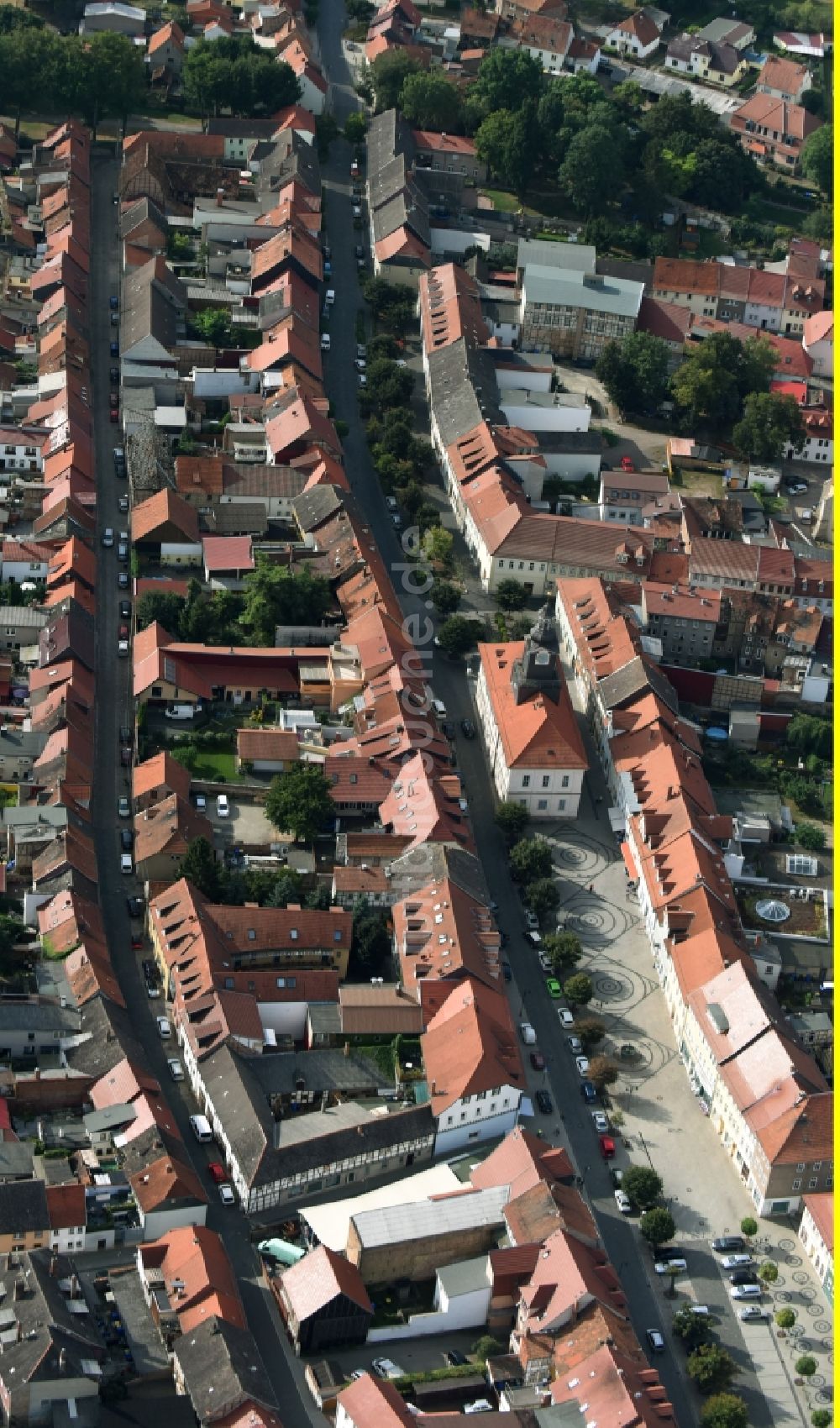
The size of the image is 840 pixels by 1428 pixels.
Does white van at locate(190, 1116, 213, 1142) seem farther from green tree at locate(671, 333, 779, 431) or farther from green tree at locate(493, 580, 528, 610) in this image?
green tree at locate(671, 333, 779, 431)

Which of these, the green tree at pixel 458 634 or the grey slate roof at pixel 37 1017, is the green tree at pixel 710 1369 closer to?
the grey slate roof at pixel 37 1017

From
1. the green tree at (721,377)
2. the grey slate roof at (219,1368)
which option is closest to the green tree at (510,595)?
the green tree at (721,377)

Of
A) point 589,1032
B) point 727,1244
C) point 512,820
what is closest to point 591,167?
point 512,820

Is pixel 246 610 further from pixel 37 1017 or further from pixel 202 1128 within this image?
pixel 202 1128

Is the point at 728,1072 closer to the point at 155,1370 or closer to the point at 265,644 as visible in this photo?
the point at 155,1370

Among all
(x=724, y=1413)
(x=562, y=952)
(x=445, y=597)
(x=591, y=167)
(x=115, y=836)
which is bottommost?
(x=724, y=1413)

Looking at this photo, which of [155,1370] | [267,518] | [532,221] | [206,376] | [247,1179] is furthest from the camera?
[532,221]

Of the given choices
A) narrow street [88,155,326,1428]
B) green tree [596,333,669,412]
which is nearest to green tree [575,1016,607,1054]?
narrow street [88,155,326,1428]

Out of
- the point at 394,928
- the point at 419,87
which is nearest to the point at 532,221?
the point at 419,87
